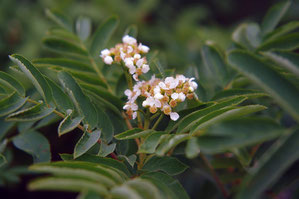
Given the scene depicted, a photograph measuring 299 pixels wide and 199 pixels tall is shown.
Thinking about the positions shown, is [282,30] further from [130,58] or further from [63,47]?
[63,47]

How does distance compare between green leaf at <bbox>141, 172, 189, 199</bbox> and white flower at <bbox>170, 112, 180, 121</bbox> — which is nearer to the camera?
green leaf at <bbox>141, 172, 189, 199</bbox>

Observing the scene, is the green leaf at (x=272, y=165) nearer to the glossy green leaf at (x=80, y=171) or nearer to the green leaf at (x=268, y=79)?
the green leaf at (x=268, y=79)

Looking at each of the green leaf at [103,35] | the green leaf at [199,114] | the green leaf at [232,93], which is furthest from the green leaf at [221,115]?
the green leaf at [103,35]

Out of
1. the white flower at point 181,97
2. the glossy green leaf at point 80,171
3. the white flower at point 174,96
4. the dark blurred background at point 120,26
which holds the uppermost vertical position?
the dark blurred background at point 120,26

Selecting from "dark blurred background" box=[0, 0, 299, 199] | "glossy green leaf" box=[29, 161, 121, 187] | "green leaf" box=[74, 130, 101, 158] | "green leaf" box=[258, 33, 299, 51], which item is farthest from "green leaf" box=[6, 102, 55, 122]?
"dark blurred background" box=[0, 0, 299, 199]

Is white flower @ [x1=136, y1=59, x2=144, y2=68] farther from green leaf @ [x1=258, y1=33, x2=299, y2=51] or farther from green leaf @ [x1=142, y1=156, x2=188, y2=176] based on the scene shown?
green leaf @ [x1=258, y1=33, x2=299, y2=51]

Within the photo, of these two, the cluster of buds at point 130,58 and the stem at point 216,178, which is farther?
the stem at point 216,178
